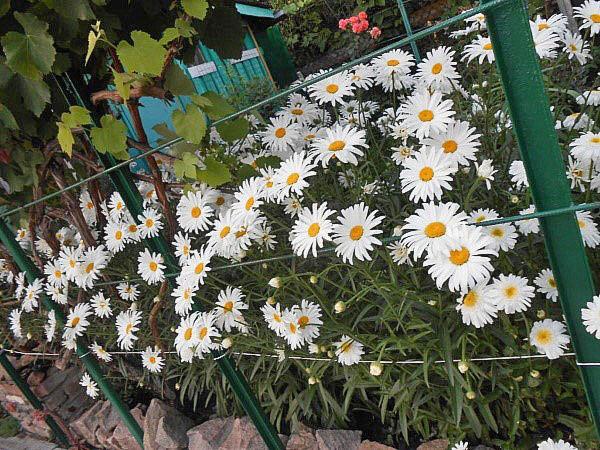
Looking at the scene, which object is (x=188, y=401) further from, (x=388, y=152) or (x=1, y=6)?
(x=1, y=6)

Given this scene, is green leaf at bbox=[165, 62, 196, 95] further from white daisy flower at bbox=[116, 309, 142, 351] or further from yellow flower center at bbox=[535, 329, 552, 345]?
yellow flower center at bbox=[535, 329, 552, 345]

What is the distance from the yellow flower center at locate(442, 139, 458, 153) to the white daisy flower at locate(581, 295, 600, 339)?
16.9 inches

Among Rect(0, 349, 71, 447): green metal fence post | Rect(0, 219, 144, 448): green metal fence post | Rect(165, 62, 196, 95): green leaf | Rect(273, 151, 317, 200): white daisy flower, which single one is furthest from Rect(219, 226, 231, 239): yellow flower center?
Rect(0, 349, 71, 447): green metal fence post

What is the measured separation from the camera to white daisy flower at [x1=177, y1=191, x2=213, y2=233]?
1.68 m

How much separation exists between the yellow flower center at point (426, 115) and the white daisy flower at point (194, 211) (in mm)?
702

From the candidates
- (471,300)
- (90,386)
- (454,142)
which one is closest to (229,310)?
(471,300)

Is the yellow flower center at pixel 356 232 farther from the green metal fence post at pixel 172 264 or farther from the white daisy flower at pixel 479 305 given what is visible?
the green metal fence post at pixel 172 264

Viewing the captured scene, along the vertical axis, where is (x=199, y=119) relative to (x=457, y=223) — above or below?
above

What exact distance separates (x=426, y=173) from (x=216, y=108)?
672 millimetres

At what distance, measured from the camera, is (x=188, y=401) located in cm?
247

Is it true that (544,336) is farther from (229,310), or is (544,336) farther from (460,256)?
(229,310)

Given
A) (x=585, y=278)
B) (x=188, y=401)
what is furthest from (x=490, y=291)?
(x=188, y=401)

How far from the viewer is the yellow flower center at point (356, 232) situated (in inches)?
50.4

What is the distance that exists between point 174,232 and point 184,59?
0.60 metres
